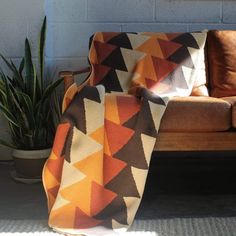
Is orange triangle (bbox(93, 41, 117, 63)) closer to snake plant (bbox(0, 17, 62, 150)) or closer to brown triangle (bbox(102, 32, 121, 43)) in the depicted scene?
brown triangle (bbox(102, 32, 121, 43))

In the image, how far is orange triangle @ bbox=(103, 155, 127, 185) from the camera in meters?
1.91

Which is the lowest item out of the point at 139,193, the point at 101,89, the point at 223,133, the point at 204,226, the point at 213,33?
the point at 204,226

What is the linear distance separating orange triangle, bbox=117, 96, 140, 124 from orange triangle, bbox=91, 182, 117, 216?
293mm

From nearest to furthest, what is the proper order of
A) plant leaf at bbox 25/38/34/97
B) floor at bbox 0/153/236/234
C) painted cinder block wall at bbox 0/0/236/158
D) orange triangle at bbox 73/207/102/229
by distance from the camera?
orange triangle at bbox 73/207/102/229 < floor at bbox 0/153/236/234 < plant leaf at bbox 25/38/34/97 < painted cinder block wall at bbox 0/0/236/158

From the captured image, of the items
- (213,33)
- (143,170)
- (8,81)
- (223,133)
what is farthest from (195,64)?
(8,81)

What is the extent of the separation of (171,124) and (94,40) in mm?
790

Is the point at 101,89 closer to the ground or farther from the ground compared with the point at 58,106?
farther from the ground

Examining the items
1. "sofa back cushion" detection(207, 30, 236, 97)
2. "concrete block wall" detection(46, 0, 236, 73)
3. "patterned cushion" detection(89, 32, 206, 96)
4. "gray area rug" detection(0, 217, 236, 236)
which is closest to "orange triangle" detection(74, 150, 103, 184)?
"gray area rug" detection(0, 217, 236, 236)

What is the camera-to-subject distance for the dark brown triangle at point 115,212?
1.86 metres

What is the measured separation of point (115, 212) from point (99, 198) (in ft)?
0.29

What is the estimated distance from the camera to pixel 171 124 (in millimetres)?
2008

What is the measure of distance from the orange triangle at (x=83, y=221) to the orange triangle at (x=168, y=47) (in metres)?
1.01

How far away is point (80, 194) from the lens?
6.11 feet

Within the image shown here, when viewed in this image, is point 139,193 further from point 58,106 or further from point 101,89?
point 58,106
